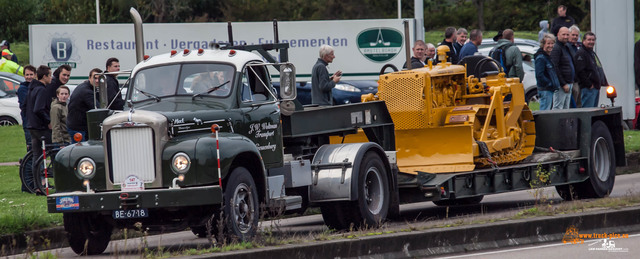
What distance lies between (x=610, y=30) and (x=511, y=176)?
29.9 ft

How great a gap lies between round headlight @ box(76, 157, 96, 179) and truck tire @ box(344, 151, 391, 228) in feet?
9.53

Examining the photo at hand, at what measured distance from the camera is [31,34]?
3069 cm

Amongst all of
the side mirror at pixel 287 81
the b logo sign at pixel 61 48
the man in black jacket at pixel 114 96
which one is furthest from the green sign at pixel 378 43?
the side mirror at pixel 287 81

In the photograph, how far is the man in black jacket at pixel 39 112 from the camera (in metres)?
18.0

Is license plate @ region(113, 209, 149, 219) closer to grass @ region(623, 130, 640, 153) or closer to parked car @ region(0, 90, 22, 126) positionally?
grass @ region(623, 130, 640, 153)

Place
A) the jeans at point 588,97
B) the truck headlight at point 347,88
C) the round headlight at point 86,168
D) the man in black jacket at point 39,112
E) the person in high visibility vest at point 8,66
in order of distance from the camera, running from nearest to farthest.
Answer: the round headlight at point 86,168 → the man in black jacket at point 39,112 → the jeans at point 588,97 → the truck headlight at point 347,88 → the person in high visibility vest at point 8,66

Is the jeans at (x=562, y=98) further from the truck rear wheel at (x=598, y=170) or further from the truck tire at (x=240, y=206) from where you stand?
the truck tire at (x=240, y=206)

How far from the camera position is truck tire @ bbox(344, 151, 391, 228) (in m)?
12.8

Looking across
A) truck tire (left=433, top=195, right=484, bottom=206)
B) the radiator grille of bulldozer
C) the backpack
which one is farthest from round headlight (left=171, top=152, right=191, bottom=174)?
the backpack

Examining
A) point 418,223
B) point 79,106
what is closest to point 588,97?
point 418,223

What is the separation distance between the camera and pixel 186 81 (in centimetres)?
1258

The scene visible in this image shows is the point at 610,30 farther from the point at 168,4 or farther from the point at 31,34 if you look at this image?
the point at 168,4

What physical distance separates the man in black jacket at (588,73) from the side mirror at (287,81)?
29.5 feet

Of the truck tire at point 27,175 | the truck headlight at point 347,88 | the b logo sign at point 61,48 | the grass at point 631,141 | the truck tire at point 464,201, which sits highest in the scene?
the b logo sign at point 61,48
